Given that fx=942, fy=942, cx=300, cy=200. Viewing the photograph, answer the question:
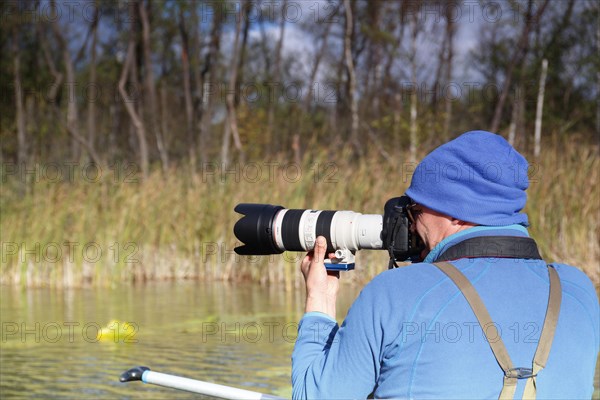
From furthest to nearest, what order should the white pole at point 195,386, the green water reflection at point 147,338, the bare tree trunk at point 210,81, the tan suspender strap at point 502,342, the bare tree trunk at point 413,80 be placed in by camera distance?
the bare tree trunk at point 210,81, the bare tree trunk at point 413,80, the green water reflection at point 147,338, the white pole at point 195,386, the tan suspender strap at point 502,342

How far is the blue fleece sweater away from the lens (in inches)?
71.1

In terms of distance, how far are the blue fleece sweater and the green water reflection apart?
9.03 ft

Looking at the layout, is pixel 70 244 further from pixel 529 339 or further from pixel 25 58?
pixel 25 58

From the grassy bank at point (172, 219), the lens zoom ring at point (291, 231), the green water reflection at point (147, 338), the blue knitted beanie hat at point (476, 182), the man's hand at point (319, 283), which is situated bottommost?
the green water reflection at point (147, 338)

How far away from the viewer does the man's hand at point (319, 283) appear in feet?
7.14

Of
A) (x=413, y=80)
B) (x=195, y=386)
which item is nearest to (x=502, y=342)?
(x=195, y=386)

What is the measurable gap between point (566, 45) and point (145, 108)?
555 inches

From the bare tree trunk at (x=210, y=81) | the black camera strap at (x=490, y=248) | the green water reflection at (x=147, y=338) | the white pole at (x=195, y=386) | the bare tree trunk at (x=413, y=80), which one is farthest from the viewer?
the bare tree trunk at (x=210, y=81)

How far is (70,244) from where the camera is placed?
9.09m

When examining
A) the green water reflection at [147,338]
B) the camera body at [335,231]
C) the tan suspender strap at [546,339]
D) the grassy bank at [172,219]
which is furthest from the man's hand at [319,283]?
the grassy bank at [172,219]

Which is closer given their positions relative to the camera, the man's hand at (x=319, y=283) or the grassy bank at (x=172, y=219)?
the man's hand at (x=319, y=283)

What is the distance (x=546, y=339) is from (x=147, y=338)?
4.66 meters

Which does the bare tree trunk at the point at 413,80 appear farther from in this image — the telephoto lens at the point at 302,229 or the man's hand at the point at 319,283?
the man's hand at the point at 319,283

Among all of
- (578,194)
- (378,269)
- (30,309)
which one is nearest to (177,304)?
(30,309)
